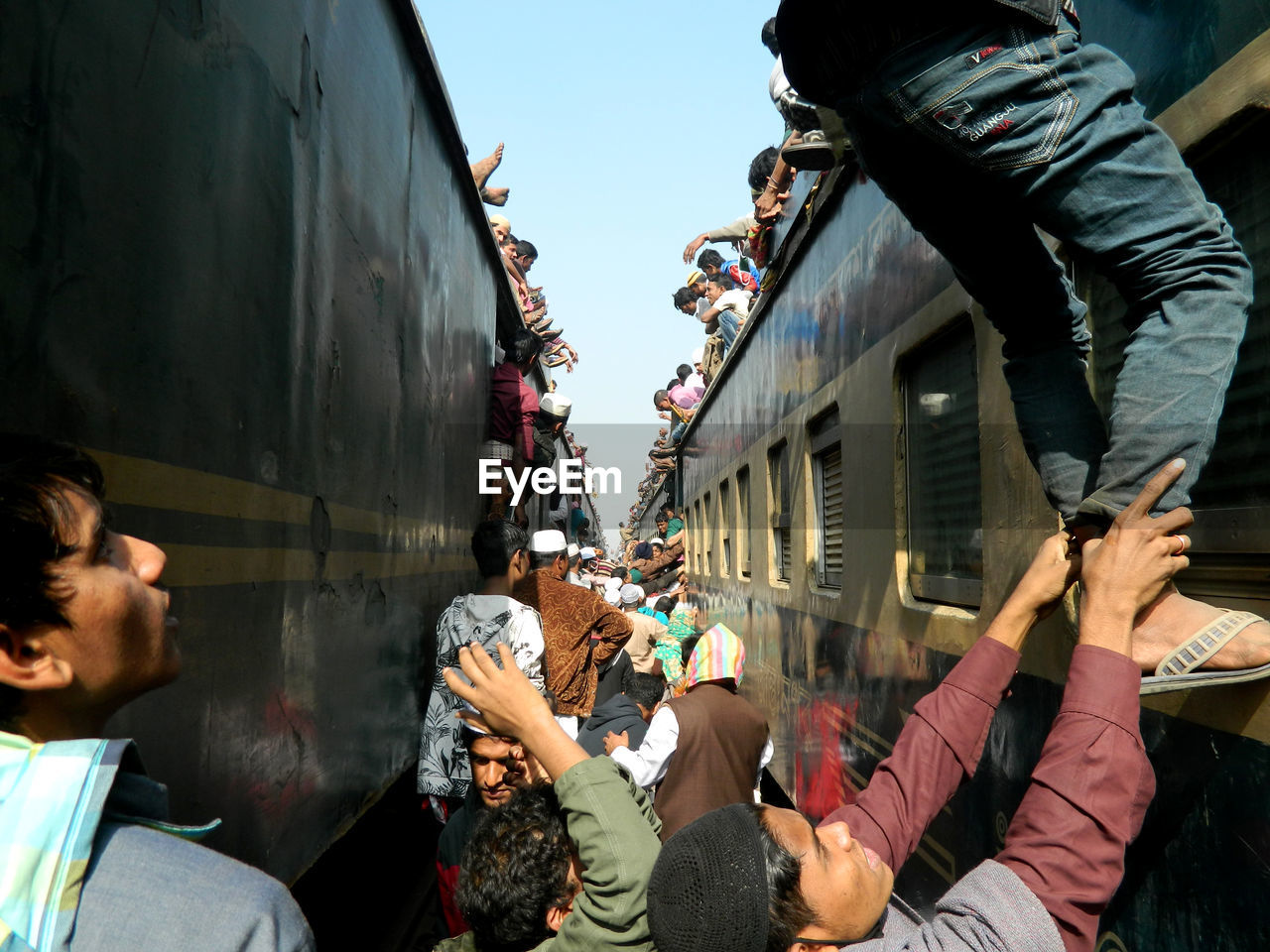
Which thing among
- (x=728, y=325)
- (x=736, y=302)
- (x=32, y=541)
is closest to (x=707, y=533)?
(x=728, y=325)

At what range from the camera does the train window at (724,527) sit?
370 inches

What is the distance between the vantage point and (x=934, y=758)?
185 cm

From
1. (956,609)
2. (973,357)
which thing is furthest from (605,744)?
(973,357)

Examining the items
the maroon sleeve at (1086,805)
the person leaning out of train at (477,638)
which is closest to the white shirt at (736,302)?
the person leaning out of train at (477,638)

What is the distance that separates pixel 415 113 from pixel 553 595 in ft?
8.15

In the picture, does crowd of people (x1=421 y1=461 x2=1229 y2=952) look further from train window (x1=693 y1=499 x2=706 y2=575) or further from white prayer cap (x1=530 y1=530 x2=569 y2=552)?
train window (x1=693 y1=499 x2=706 y2=575)

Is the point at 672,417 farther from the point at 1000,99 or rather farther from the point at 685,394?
the point at 1000,99

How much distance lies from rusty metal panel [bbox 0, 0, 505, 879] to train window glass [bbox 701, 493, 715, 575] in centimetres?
695

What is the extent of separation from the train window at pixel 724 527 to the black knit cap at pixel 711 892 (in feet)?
25.0

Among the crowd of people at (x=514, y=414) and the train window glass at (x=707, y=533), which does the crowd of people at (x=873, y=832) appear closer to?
the crowd of people at (x=514, y=414)

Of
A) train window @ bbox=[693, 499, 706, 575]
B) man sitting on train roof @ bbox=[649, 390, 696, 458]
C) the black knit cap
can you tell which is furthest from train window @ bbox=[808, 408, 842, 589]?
man sitting on train roof @ bbox=[649, 390, 696, 458]

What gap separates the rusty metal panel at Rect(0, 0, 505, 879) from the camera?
1.78m

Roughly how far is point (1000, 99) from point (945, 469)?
1.77m

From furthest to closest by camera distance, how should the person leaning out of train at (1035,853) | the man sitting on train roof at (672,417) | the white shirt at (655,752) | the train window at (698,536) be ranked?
1. the man sitting on train roof at (672,417)
2. the train window at (698,536)
3. the white shirt at (655,752)
4. the person leaning out of train at (1035,853)
